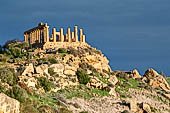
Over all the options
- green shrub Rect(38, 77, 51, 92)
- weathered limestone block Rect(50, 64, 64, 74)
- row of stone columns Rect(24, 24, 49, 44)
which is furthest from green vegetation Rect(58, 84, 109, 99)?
row of stone columns Rect(24, 24, 49, 44)

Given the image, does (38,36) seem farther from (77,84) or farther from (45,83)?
(45,83)

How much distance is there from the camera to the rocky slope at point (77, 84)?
3991 cm

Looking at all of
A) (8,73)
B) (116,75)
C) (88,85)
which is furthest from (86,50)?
(8,73)

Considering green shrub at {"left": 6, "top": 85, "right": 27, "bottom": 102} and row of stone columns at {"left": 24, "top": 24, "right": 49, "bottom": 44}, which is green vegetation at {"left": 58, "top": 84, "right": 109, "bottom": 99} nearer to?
green shrub at {"left": 6, "top": 85, "right": 27, "bottom": 102}

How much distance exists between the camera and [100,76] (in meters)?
59.1

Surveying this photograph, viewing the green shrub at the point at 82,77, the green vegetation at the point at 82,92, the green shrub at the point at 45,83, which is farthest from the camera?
the green shrub at the point at 82,77

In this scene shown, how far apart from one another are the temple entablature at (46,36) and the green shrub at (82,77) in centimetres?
1410

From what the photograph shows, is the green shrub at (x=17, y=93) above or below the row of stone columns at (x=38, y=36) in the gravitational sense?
below

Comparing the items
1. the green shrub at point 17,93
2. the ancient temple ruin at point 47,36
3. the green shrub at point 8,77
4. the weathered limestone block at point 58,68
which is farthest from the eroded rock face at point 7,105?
the ancient temple ruin at point 47,36

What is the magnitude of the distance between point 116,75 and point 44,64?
19.1 meters

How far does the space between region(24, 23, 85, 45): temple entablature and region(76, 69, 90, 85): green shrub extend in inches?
555

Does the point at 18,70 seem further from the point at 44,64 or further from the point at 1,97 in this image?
the point at 1,97

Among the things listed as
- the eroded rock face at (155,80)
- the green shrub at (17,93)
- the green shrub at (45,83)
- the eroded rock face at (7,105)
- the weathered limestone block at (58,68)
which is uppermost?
the eroded rock face at (155,80)

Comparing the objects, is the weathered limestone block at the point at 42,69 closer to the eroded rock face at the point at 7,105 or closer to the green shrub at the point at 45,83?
the green shrub at the point at 45,83
